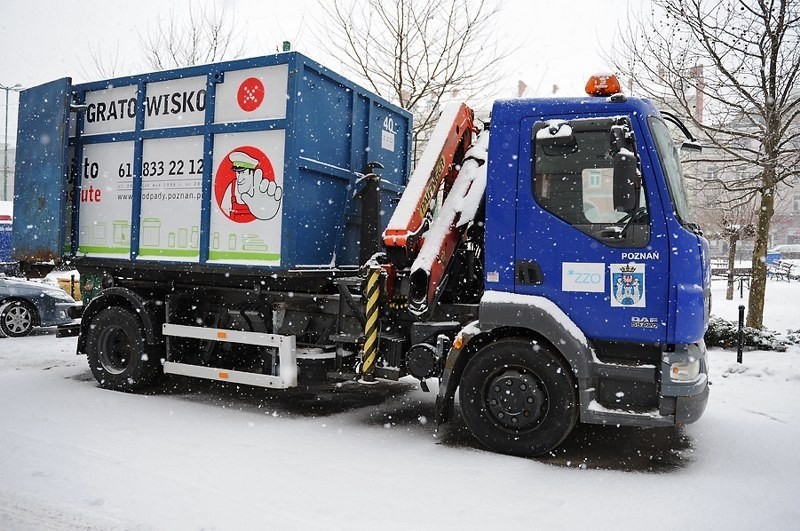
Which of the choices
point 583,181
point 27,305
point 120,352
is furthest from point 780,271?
point 120,352

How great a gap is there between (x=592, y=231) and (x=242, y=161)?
3310 millimetres

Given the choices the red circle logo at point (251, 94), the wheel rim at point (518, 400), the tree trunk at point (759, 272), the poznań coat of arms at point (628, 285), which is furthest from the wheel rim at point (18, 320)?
the tree trunk at point (759, 272)

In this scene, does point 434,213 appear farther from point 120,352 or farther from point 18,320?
point 18,320

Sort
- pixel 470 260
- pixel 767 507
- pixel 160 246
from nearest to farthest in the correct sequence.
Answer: pixel 767 507 → pixel 470 260 → pixel 160 246

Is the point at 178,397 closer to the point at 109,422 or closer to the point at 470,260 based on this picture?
the point at 109,422

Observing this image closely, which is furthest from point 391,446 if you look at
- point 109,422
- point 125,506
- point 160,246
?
point 160,246

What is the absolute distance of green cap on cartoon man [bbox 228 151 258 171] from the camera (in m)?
5.89

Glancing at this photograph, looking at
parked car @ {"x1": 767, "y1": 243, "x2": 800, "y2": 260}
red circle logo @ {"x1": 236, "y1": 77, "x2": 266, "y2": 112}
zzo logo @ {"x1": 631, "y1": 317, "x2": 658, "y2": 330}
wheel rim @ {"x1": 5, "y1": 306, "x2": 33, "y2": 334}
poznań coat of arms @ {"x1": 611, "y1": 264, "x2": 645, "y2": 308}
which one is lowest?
wheel rim @ {"x1": 5, "y1": 306, "x2": 33, "y2": 334}

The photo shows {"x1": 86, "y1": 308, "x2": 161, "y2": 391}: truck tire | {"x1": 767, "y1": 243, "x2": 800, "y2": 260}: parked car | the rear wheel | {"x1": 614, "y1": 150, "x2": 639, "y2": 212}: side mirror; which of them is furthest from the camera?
{"x1": 767, "y1": 243, "x2": 800, "y2": 260}: parked car

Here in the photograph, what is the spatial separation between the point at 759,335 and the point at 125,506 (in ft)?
32.0

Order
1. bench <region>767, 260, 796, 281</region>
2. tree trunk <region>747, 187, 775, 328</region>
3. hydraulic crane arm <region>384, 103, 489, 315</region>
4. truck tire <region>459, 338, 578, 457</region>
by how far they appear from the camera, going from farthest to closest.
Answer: bench <region>767, 260, 796, 281</region>, tree trunk <region>747, 187, 775, 328</region>, hydraulic crane arm <region>384, 103, 489, 315</region>, truck tire <region>459, 338, 578, 457</region>

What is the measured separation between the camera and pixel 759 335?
10039 millimetres

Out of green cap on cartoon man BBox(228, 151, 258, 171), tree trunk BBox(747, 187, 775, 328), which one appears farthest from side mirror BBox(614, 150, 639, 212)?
tree trunk BBox(747, 187, 775, 328)

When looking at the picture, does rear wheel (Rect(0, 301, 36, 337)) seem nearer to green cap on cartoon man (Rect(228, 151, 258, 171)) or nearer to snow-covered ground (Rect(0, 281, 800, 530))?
snow-covered ground (Rect(0, 281, 800, 530))
